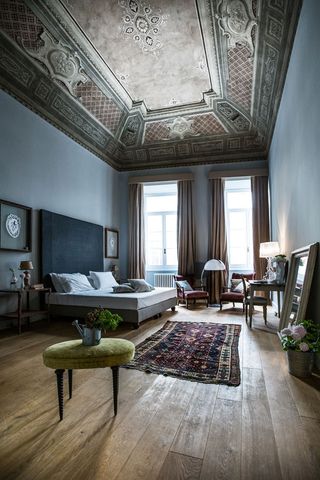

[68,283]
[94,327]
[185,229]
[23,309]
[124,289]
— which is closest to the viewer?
[94,327]

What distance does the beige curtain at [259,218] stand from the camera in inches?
309

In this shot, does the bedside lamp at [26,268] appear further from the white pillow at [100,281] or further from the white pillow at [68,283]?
the white pillow at [100,281]

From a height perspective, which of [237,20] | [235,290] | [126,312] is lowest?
[126,312]

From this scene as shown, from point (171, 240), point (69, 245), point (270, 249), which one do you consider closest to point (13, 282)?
point (69, 245)

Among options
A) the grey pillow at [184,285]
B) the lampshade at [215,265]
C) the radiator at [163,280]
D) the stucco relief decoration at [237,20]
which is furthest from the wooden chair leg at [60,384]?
the radiator at [163,280]

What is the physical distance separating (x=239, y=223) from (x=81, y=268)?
15.0ft

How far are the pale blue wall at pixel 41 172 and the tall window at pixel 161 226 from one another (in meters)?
1.67

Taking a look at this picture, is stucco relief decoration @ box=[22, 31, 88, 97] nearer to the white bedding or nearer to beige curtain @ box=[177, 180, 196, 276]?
beige curtain @ box=[177, 180, 196, 276]

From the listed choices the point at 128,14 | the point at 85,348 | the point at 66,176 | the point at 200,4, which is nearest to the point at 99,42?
the point at 128,14

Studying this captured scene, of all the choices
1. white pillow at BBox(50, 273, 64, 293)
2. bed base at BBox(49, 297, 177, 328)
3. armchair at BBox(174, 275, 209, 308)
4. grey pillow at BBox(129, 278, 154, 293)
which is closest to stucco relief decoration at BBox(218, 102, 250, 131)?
armchair at BBox(174, 275, 209, 308)

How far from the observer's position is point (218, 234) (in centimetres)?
821

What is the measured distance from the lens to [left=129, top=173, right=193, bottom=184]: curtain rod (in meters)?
8.48

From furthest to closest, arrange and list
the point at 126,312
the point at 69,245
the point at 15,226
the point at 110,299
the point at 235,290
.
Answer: the point at 235,290
the point at 69,245
the point at 15,226
the point at 110,299
the point at 126,312

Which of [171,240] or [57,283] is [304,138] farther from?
[171,240]
